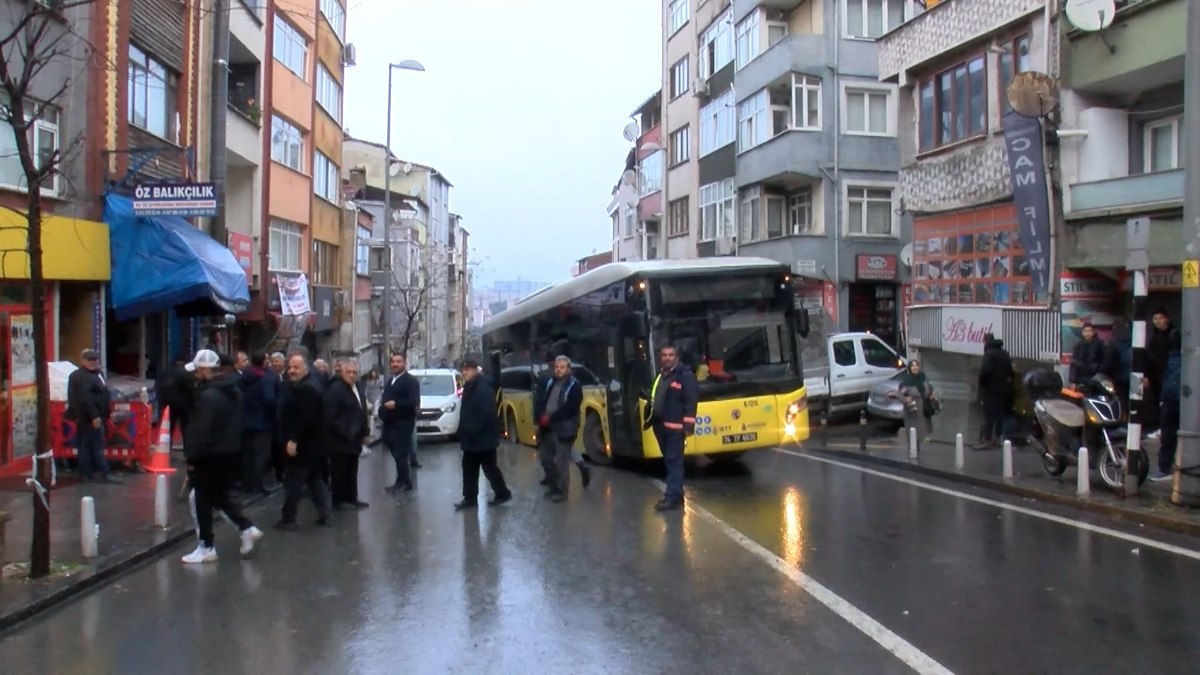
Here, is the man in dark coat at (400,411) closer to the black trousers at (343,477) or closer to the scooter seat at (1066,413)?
the black trousers at (343,477)

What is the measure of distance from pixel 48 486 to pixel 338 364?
12.4 feet

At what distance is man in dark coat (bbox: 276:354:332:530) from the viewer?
37.4 ft

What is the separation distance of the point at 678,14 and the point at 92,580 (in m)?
39.4

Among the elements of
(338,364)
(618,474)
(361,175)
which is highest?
(361,175)

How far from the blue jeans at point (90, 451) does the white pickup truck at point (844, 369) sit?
44.2 feet

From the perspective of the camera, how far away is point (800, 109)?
31.1 m

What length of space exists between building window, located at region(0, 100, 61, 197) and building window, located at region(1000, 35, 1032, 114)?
620 inches

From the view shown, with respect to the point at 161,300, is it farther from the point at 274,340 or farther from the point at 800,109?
the point at 800,109

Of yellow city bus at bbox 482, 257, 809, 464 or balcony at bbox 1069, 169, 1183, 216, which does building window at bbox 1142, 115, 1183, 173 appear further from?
yellow city bus at bbox 482, 257, 809, 464

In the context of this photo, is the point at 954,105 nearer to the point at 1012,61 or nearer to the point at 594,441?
the point at 1012,61

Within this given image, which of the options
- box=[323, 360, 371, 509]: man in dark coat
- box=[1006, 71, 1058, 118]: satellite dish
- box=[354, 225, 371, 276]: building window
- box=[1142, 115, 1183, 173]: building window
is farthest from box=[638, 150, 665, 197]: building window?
box=[323, 360, 371, 509]: man in dark coat

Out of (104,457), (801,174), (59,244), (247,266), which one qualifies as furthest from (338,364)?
(801,174)

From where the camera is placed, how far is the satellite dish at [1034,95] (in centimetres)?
1792

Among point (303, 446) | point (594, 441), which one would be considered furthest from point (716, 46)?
point (303, 446)
